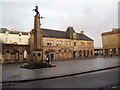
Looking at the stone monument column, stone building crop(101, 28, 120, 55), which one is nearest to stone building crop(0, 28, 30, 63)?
the stone monument column

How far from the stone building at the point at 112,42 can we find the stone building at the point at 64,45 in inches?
638

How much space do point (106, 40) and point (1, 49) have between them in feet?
163

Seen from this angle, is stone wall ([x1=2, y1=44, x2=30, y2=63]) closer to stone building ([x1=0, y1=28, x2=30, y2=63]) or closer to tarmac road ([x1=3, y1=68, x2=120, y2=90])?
stone building ([x1=0, y1=28, x2=30, y2=63])

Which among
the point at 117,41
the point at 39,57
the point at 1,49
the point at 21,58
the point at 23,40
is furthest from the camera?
the point at 117,41

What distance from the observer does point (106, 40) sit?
62594 mm

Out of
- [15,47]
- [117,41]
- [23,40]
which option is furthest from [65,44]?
[117,41]

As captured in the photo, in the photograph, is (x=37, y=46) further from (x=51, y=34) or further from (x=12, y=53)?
(x=51, y=34)

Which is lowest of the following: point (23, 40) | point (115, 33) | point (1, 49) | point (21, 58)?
point (21, 58)

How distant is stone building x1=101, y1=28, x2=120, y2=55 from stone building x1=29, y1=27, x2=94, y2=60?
16.2m

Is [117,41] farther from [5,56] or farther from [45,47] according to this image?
[5,56]

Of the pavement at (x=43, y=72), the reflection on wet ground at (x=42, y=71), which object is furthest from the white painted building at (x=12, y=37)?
the pavement at (x=43, y=72)

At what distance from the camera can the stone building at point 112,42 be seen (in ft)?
190

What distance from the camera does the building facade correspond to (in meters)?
31.6

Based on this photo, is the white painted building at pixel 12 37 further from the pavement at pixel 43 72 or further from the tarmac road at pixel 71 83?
the tarmac road at pixel 71 83
